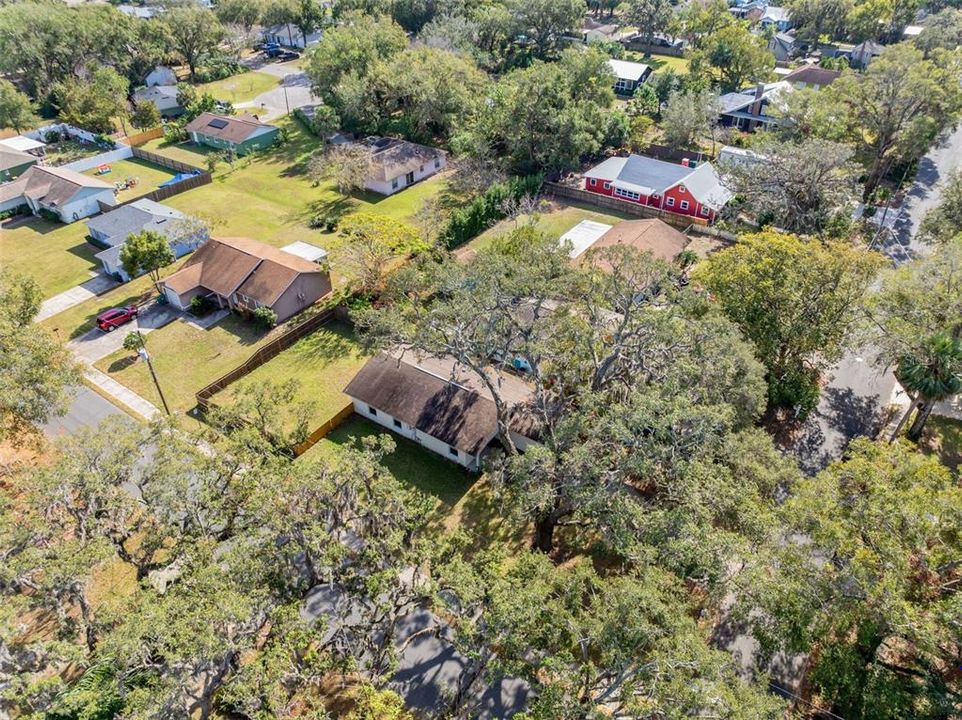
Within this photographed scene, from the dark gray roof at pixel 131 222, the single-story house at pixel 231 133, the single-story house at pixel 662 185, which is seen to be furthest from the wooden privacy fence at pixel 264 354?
the single-story house at pixel 231 133

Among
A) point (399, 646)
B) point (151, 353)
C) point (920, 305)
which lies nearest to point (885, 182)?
point (920, 305)

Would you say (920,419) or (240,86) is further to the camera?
(240,86)

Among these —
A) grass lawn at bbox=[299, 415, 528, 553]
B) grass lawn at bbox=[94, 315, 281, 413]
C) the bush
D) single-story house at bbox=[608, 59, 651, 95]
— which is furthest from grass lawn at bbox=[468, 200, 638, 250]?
single-story house at bbox=[608, 59, 651, 95]

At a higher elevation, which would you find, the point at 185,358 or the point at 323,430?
the point at 323,430

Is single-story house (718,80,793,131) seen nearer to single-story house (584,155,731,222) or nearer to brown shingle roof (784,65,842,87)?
brown shingle roof (784,65,842,87)

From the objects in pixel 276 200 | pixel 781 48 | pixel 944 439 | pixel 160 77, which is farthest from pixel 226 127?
pixel 781 48

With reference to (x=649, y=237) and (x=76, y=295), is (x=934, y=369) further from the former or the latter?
(x=76, y=295)
